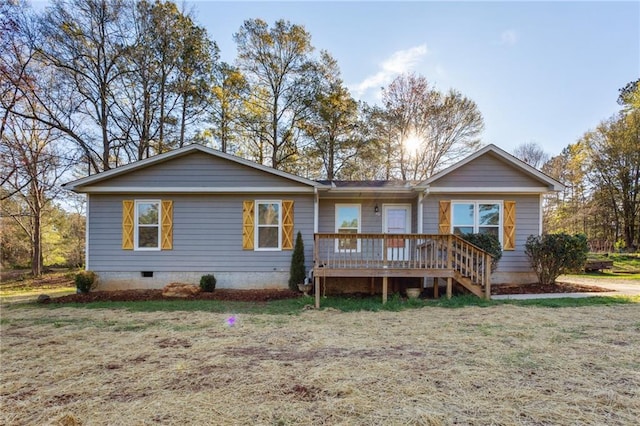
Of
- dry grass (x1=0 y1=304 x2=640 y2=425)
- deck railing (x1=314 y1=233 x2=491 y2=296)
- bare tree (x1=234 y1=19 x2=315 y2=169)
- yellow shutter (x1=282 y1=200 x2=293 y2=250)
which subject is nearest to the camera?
dry grass (x1=0 y1=304 x2=640 y2=425)

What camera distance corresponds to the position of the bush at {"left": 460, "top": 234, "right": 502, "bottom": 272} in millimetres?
8383

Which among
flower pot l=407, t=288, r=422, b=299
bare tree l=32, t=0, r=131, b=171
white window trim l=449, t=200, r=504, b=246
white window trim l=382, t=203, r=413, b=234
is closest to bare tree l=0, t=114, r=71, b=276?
bare tree l=32, t=0, r=131, b=171

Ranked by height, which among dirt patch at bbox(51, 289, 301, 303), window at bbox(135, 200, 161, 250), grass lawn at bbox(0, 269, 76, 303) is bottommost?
grass lawn at bbox(0, 269, 76, 303)

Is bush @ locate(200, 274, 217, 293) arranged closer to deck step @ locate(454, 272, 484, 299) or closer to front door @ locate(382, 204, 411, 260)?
front door @ locate(382, 204, 411, 260)

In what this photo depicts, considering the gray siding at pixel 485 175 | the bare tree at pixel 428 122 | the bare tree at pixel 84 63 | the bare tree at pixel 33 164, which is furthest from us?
the bare tree at pixel 428 122

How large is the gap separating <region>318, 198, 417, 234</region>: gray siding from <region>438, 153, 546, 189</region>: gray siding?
1.43 meters

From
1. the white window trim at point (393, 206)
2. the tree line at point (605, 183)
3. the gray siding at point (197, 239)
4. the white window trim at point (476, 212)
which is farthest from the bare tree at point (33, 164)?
the tree line at point (605, 183)

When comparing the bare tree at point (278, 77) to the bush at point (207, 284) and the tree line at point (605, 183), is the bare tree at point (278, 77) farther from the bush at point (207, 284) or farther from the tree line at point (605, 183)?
the tree line at point (605, 183)

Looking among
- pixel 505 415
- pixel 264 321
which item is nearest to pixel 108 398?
pixel 264 321

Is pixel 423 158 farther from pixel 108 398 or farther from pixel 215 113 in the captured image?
pixel 108 398

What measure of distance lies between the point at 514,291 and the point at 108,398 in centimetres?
891

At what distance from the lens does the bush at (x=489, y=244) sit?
27.5 ft

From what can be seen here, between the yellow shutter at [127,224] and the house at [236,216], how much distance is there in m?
0.03

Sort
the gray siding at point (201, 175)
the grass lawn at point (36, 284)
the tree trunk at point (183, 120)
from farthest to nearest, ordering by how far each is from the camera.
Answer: the tree trunk at point (183, 120)
the grass lawn at point (36, 284)
the gray siding at point (201, 175)
